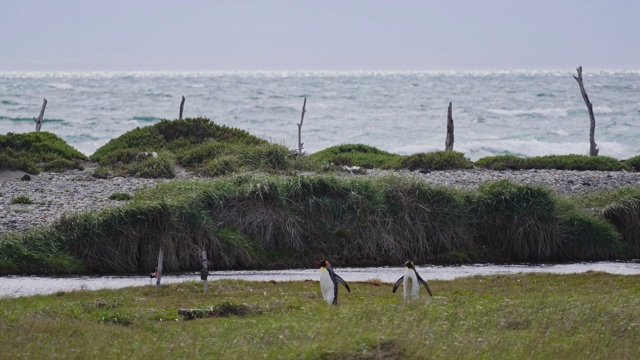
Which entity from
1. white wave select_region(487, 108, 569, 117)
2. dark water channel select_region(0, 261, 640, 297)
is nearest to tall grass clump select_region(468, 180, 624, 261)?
dark water channel select_region(0, 261, 640, 297)

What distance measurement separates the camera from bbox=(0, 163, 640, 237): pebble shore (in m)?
22.5

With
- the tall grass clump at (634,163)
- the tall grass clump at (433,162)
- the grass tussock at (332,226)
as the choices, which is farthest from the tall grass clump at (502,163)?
the grass tussock at (332,226)

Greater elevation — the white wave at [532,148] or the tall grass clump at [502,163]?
the tall grass clump at [502,163]

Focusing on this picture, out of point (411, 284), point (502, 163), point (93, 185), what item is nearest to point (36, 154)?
point (93, 185)

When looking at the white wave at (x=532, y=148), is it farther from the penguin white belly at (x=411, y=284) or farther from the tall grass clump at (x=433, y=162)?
the penguin white belly at (x=411, y=284)

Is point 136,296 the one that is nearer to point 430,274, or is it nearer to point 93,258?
point 93,258

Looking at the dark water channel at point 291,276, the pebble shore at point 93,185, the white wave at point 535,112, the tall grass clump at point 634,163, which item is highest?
the white wave at point 535,112

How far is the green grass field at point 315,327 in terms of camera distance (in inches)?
376

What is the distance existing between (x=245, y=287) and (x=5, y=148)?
60.0ft

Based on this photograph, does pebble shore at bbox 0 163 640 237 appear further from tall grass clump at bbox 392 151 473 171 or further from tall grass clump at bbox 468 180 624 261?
tall grass clump at bbox 468 180 624 261

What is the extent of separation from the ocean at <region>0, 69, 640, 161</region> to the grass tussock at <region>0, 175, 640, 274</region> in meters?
27.3

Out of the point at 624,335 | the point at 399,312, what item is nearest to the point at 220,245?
the point at 399,312

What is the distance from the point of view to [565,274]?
19891 millimetres

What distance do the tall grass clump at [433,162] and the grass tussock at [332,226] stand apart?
898 cm
